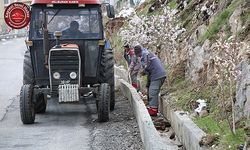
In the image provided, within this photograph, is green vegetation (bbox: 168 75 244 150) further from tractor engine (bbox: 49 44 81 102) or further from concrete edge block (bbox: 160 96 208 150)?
tractor engine (bbox: 49 44 81 102)

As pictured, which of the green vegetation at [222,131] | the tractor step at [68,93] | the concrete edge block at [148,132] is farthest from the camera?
the tractor step at [68,93]

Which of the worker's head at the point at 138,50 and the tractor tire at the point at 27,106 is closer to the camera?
the tractor tire at the point at 27,106

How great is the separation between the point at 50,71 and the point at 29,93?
2.10 ft

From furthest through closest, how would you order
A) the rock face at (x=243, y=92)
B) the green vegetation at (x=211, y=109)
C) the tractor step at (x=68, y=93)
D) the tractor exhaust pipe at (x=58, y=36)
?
the tractor exhaust pipe at (x=58, y=36) < the tractor step at (x=68, y=93) < the rock face at (x=243, y=92) < the green vegetation at (x=211, y=109)

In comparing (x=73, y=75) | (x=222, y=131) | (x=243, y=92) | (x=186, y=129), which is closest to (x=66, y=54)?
(x=73, y=75)

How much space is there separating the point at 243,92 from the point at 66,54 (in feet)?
16.7

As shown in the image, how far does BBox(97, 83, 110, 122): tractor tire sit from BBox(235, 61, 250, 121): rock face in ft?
13.7

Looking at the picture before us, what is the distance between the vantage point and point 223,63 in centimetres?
730

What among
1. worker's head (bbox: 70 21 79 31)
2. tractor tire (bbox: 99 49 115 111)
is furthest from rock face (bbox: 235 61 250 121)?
worker's head (bbox: 70 21 79 31)

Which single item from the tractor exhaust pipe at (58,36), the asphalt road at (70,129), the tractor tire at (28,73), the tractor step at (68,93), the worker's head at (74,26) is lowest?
the asphalt road at (70,129)

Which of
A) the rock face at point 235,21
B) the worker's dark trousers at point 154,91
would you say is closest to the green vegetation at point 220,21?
the rock face at point 235,21

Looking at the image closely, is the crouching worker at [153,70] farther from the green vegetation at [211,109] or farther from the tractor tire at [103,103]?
the tractor tire at [103,103]

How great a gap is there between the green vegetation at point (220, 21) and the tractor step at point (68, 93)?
2.82 meters

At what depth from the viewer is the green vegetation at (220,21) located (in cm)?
1140
